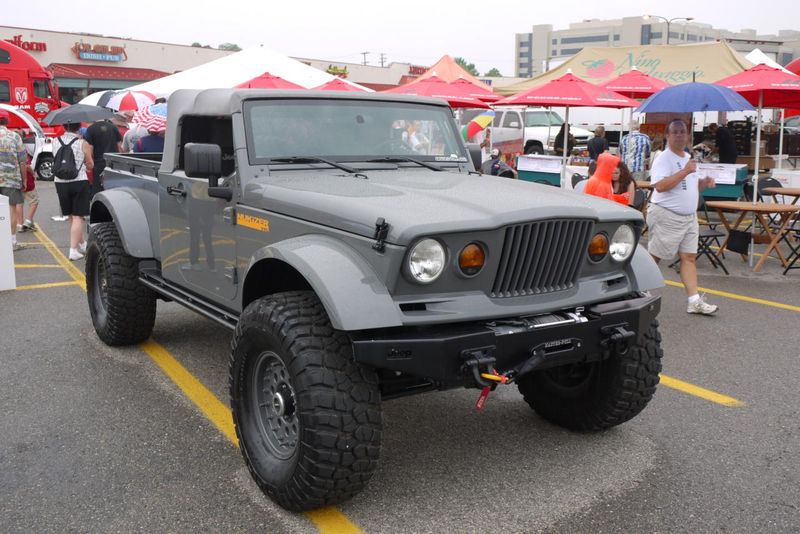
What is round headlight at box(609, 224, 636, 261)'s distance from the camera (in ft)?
A: 12.6

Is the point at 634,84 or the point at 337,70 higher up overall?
the point at 337,70

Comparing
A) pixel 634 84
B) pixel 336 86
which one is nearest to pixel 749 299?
pixel 336 86

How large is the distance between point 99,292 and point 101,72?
141 ft

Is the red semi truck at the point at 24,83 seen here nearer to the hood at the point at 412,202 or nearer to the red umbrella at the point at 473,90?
the red umbrella at the point at 473,90

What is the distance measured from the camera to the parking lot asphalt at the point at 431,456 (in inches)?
135

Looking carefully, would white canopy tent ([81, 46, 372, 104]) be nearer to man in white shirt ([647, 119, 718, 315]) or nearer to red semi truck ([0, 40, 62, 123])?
man in white shirt ([647, 119, 718, 315])

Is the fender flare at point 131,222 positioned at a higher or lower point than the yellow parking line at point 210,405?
higher

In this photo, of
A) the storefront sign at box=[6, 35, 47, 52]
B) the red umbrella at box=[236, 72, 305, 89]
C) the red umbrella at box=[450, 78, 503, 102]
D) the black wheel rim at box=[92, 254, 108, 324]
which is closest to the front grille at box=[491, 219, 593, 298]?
the black wheel rim at box=[92, 254, 108, 324]

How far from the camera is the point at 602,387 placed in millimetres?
4117

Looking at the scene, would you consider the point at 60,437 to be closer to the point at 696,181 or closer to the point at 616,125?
the point at 696,181

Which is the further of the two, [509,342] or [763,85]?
[763,85]

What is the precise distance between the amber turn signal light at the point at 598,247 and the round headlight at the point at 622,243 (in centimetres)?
6

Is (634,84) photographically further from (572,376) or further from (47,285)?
(572,376)

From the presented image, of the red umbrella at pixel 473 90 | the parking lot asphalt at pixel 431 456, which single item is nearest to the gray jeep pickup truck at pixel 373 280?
the parking lot asphalt at pixel 431 456
